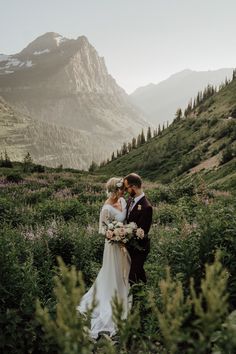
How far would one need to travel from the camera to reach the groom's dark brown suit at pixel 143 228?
6438 mm

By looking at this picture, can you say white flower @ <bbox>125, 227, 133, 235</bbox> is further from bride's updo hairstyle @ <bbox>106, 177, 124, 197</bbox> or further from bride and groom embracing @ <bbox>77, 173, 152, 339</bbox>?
bride's updo hairstyle @ <bbox>106, 177, 124, 197</bbox>

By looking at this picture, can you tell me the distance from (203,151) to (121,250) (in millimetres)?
41343

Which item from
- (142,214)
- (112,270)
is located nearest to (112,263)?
(112,270)

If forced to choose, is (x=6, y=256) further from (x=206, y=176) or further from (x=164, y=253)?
(x=206, y=176)

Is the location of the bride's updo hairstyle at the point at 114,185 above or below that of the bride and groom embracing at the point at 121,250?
above

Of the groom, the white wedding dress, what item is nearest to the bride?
the white wedding dress

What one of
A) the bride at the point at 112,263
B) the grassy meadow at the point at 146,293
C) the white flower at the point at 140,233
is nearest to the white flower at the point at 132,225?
the white flower at the point at 140,233

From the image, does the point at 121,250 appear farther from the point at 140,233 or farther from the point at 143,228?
the point at 140,233

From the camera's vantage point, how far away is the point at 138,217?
6512 millimetres

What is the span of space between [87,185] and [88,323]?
2009cm

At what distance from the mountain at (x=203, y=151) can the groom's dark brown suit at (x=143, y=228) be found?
18.7 m

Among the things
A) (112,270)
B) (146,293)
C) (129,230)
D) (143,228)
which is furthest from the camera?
(112,270)

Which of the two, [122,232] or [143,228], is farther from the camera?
[143,228]

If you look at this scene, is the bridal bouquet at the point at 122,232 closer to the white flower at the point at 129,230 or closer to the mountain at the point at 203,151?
the white flower at the point at 129,230
